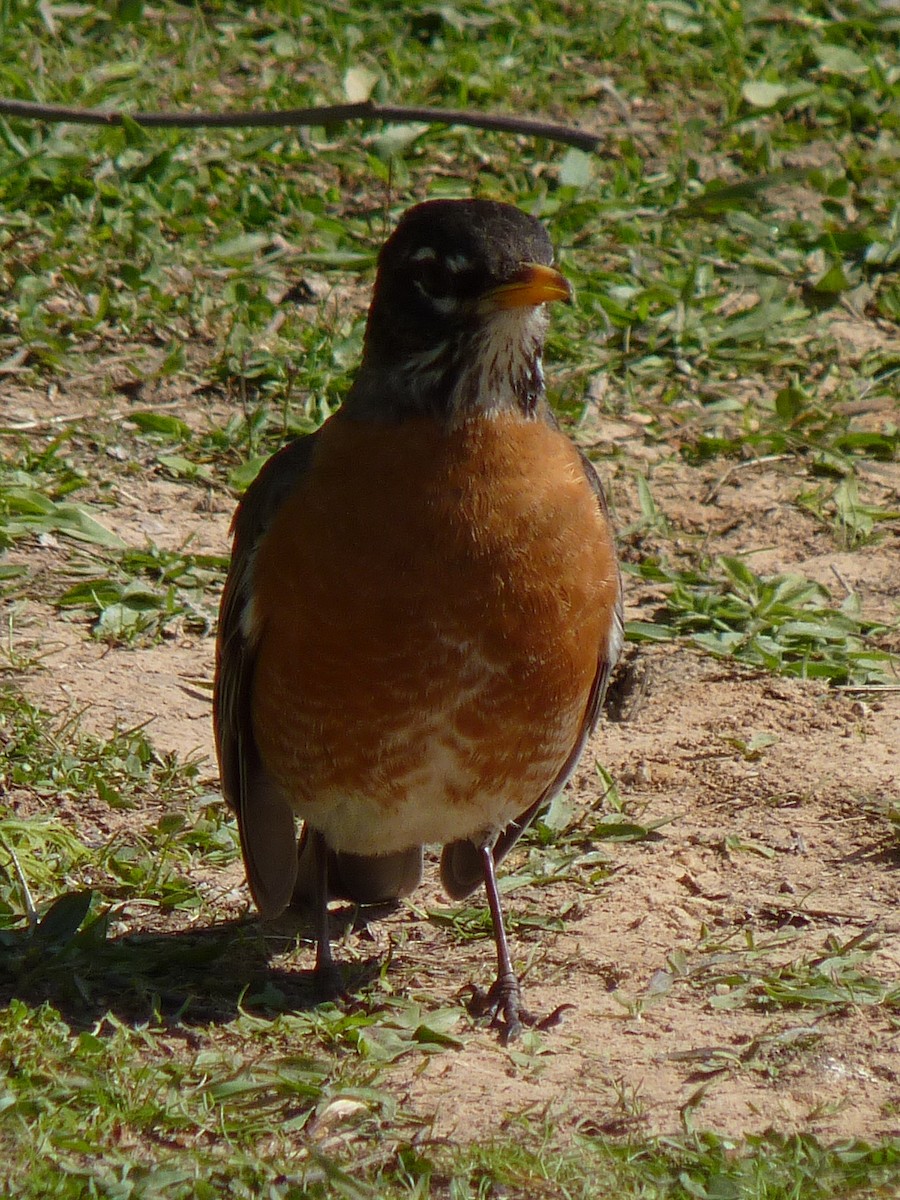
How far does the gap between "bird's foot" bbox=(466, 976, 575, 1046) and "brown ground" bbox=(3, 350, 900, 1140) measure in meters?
0.06

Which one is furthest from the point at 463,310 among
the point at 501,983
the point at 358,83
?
the point at 358,83

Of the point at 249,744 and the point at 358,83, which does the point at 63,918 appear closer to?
the point at 249,744

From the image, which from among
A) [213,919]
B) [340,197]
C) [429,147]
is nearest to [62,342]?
[340,197]

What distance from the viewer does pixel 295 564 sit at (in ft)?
15.7

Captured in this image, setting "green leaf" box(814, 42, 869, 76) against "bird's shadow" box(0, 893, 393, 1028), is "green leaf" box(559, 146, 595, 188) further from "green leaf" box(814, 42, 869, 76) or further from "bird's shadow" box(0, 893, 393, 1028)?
"bird's shadow" box(0, 893, 393, 1028)

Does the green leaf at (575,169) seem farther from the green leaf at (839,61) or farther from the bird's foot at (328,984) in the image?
the bird's foot at (328,984)

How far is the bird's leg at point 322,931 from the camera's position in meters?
5.09

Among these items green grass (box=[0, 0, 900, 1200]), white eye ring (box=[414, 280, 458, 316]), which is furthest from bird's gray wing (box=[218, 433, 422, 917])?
white eye ring (box=[414, 280, 458, 316])

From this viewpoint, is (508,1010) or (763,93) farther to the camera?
(763,93)

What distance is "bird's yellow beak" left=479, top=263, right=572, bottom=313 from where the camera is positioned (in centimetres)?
462

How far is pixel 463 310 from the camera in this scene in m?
4.74

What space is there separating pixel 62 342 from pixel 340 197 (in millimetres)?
2043

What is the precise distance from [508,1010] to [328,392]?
12.3 feet

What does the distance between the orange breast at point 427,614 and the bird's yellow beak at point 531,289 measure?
1.10 feet
